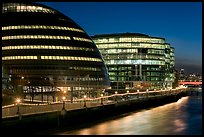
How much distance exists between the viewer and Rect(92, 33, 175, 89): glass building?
17938 centimetres

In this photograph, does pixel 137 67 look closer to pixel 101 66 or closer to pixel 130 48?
pixel 130 48

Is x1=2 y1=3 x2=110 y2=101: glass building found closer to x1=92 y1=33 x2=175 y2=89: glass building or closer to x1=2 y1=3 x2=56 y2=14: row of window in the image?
x1=2 y1=3 x2=56 y2=14: row of window

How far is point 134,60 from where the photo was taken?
179m

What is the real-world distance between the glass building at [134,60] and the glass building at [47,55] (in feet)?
244

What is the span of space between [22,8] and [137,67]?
82270 millimetres

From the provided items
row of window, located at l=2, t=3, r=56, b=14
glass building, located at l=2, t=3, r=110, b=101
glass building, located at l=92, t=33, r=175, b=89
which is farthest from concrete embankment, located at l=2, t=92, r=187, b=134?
glass building, located at l=92, t=33, r=175, b=89

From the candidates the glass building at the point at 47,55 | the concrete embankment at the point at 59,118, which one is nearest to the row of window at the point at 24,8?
the glass building at the point at 47,55

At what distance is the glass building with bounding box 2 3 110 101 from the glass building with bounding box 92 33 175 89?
74.4 meters

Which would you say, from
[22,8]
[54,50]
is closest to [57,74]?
[54,50]

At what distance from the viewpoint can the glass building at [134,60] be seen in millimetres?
179375

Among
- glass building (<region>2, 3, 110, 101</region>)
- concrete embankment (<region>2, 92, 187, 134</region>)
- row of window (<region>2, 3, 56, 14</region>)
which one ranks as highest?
row of window (<region>2, 3, 56, 14</region>)

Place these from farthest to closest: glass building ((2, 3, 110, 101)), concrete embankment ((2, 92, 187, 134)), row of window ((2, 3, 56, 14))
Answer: row of window ((2, 3, 56, 14)), glass building ((2, 3, 110, 101)), concrete embankment ((2, 92, 187, 134))

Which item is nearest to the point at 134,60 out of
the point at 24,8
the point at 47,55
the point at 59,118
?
the point at 24,8

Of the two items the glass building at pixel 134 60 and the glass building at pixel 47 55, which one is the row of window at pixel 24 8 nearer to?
the glass building at pixel 47 55
